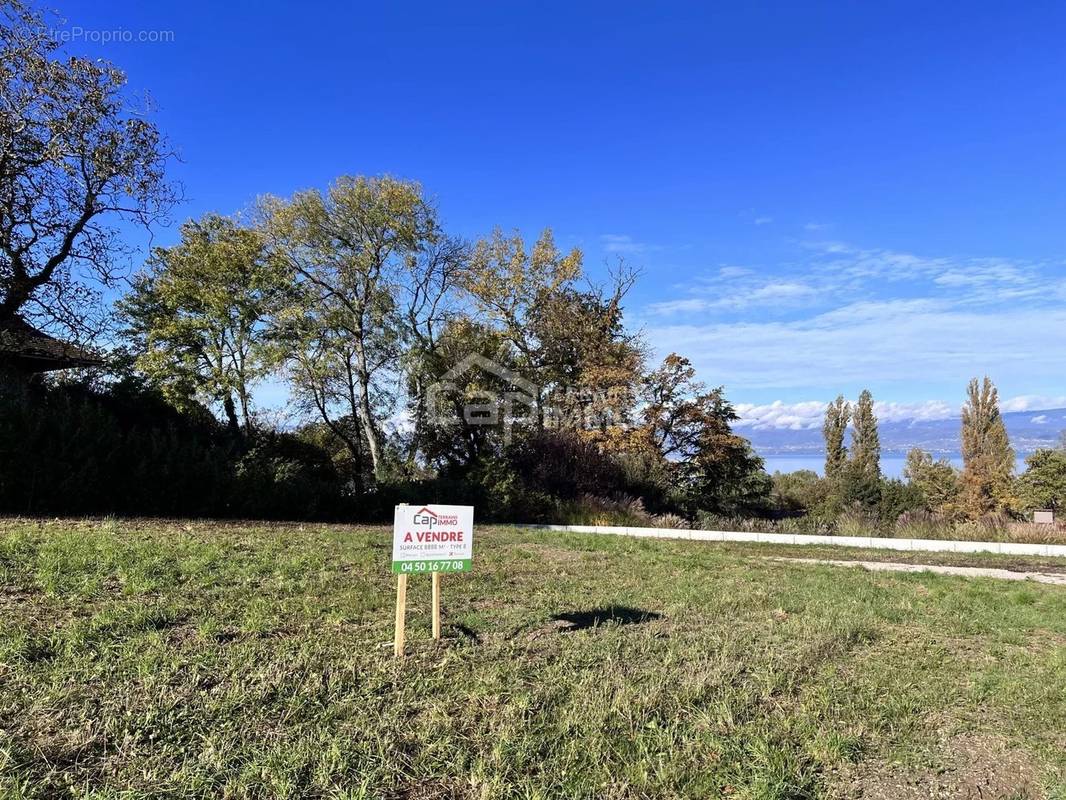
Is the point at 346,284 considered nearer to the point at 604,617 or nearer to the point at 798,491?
the point at 604,617

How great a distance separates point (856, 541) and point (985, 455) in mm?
35463

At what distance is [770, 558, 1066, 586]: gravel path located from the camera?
28.3 feet

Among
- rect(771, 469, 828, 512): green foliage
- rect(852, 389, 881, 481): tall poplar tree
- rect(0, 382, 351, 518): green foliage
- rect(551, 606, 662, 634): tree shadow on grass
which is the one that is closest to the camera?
rect(551, 606, 662, 634): tree shadow on grass

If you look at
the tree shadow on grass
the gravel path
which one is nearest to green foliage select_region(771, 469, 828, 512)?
the gravel path

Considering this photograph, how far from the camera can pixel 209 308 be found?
77.0 feet

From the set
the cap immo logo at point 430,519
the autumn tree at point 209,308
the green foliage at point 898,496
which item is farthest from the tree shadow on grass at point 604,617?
the green foliage at point 898,496

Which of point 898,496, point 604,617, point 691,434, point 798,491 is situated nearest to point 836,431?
point 798,491

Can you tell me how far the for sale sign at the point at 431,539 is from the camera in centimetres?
434

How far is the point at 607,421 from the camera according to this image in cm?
2262

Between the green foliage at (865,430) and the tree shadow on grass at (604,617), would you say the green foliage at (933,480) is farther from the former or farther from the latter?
the tree shadow on grass at (604,617)

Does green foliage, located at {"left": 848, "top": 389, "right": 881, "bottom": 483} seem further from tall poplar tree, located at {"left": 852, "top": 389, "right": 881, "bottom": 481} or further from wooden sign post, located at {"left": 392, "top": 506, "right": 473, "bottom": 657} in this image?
wooden sign post, located at {"left": 392, "top": 506, "right": 473, "bottom": 657}

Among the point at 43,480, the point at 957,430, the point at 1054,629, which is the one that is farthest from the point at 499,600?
the point at 957,430

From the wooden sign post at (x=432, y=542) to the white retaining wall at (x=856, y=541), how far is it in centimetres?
884

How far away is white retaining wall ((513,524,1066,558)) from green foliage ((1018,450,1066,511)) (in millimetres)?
23248
